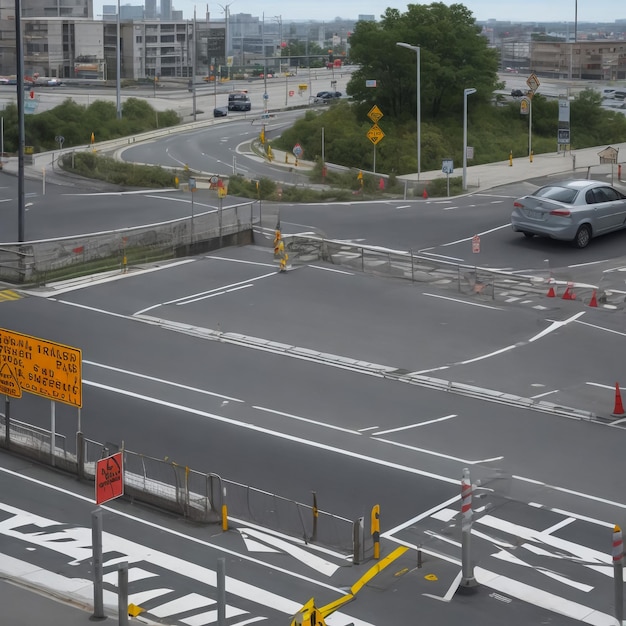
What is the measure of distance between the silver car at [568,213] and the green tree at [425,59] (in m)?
37.9

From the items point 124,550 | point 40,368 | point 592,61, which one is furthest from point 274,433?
point 592,61

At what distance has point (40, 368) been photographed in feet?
59.3

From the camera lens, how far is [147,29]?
586 feet

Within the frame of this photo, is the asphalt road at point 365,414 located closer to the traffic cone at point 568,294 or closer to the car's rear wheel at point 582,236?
the traffic cone at point 568,294

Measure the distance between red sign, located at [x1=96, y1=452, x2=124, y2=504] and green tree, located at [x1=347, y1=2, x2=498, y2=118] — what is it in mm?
60920

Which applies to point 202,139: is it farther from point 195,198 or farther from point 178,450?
point 178,450

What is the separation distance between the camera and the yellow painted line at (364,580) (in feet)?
43.9

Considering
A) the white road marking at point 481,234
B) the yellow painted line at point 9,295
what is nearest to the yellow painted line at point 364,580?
the yellow painted line at point 9,295

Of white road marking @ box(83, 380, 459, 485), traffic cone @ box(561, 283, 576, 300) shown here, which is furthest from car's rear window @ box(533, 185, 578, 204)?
white road marking @ box(83, 380, 459, 485)

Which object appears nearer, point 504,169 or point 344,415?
point 344,415

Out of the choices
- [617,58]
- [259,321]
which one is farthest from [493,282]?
[617,58]

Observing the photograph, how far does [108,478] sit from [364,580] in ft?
10.6

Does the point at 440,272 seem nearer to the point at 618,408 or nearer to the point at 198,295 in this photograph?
the point at 198,295

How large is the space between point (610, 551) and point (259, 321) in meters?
13.4
